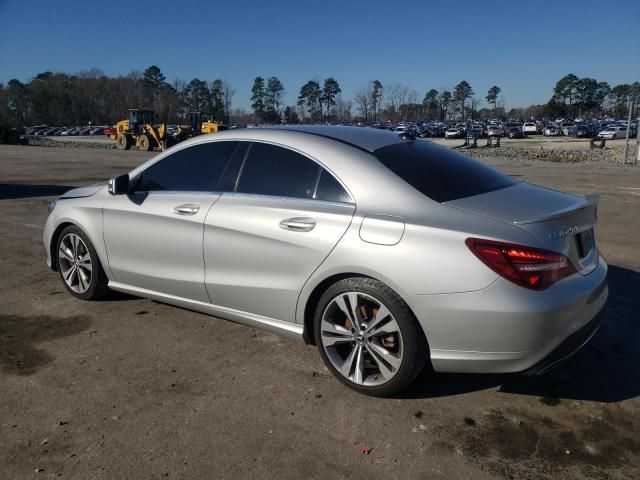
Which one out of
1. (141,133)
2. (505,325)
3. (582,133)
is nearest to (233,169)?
(505,325)

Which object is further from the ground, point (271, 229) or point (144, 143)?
point (271, 229)

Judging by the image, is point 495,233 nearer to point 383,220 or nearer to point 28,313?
point 383,220

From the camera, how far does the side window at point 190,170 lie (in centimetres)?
402

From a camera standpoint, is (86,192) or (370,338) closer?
(370,338)

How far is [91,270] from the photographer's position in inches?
185

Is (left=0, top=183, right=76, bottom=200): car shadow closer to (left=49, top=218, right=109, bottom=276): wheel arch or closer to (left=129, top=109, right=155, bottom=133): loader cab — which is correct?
(left=49, top=218, right=109, bottom=276): wheel arch

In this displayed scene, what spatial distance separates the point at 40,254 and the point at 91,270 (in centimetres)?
247

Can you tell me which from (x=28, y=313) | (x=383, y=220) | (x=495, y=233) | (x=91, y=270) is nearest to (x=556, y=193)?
(x=495, y=233)

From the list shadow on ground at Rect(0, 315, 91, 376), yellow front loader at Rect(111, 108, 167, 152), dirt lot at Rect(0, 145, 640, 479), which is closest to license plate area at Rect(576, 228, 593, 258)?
dirt lot at Rect(0, 145, 640, 479)

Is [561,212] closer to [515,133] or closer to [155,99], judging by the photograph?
[515,133]

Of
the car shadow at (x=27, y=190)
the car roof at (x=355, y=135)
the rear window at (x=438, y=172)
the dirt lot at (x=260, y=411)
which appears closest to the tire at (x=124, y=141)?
the car shadow at (x=27, y=190)

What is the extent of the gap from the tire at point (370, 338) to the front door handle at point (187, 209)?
1.26m

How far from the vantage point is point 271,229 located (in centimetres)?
350

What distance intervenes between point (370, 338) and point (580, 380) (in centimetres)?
147
